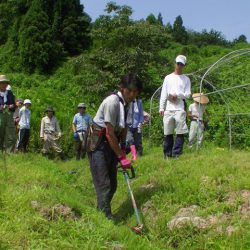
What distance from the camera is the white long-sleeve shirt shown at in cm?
800

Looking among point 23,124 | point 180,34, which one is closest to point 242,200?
point 23,124

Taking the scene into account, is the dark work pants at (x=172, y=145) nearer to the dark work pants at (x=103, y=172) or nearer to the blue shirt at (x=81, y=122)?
the dark work pants at (x=103, y=172)

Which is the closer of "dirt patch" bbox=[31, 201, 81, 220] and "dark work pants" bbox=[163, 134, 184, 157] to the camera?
"dirt patch" bbox=[31, 201, 81, 220]

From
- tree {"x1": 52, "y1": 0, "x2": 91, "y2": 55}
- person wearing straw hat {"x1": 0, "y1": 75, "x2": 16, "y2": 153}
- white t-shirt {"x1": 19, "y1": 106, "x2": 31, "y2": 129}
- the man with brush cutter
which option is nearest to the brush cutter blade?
the man with brush cutter

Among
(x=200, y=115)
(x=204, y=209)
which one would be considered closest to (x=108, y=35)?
(x=200, y=115)

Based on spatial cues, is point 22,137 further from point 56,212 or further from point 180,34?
point 180,34

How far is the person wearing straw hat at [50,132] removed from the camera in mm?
12797

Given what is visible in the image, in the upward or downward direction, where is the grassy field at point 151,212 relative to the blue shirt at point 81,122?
downward

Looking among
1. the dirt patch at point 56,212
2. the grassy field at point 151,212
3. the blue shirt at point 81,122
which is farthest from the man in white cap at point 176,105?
the blue shirt at point 81,122

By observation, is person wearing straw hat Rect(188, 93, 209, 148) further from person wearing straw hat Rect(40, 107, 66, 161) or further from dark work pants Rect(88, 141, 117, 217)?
dark work pants Rect(88, 141, 117, 217)

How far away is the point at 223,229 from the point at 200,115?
18.1 ft

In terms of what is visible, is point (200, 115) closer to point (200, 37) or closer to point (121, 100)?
point (121, 100)

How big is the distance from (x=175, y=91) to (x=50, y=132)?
5.81 m

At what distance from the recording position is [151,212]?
586 cm
